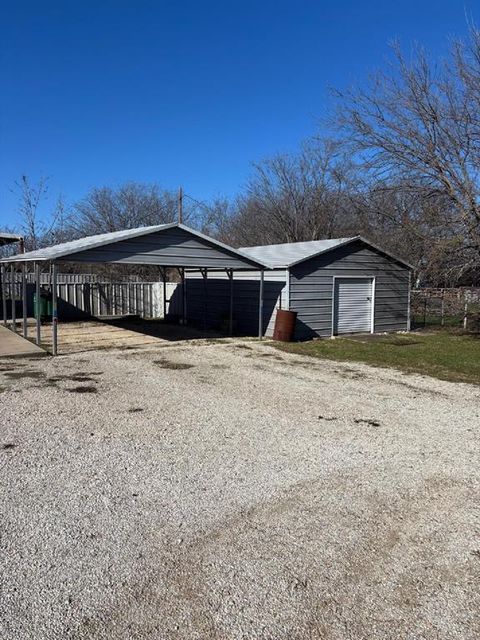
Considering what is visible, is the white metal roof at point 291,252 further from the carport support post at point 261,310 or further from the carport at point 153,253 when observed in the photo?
the carport at point 153,253

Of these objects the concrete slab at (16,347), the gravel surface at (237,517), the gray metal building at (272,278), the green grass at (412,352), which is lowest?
the gravel surface at (237,517)

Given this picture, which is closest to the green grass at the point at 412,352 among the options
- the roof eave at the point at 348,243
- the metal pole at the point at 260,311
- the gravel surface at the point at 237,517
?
the metal pole at the point at 260,311

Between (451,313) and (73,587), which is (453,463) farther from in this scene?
(451,313)

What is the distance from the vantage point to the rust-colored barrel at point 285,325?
13.3m

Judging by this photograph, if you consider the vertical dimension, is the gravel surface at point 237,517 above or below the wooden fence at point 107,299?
below

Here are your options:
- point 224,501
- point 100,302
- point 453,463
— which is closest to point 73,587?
point 224,501

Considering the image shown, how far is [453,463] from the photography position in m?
4.69

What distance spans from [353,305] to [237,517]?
1254 cm

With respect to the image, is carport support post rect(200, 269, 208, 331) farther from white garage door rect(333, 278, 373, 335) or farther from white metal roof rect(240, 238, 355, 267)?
white garage door rect(333, 278, 373, 335)

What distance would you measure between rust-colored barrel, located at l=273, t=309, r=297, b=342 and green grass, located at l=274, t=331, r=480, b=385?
294 mm

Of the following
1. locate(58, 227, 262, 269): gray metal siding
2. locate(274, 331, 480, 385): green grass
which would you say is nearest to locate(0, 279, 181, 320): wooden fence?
locate(58, 227, 262, 269): gray metal siding

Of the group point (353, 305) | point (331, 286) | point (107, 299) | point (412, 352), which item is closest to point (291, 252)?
point (331, 286)

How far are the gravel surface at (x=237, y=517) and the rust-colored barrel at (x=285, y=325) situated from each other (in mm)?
6200

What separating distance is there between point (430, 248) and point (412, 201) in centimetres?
166
